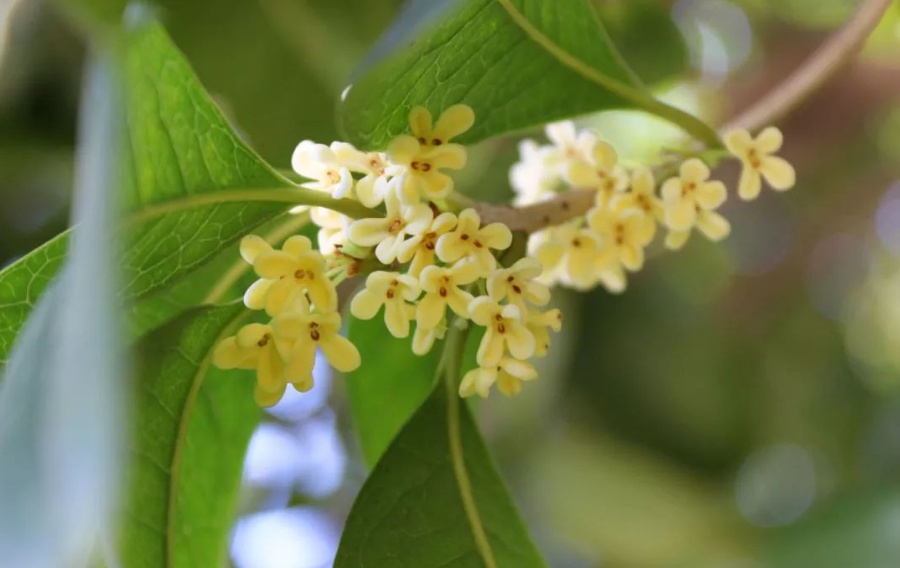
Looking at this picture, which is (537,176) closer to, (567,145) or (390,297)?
(567,145)

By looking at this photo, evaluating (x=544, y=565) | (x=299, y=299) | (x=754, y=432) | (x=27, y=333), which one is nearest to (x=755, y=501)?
(x=754, y=432)

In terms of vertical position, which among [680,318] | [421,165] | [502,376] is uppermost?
[680,318]

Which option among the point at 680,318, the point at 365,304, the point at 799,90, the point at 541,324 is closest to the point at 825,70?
the point at 799,90

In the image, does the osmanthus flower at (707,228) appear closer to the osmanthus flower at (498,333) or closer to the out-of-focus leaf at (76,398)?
the osmanthus flower at (498,333)

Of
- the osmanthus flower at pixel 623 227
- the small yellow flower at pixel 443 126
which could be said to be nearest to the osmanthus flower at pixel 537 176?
the osmanthus flower at pixel 623 227

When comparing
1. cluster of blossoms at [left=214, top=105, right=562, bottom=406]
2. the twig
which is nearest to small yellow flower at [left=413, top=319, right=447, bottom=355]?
cluster of blossoms at [left=214, top=105, right=562, bottom=406]

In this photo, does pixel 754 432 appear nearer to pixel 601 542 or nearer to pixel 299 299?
pixel 601 542

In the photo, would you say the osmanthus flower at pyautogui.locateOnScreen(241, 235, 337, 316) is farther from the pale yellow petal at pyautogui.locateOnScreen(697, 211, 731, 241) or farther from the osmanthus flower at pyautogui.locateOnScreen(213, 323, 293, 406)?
the pale yellow petal at pyautogui.locateOnScreen(697, 211, 731, 241)
